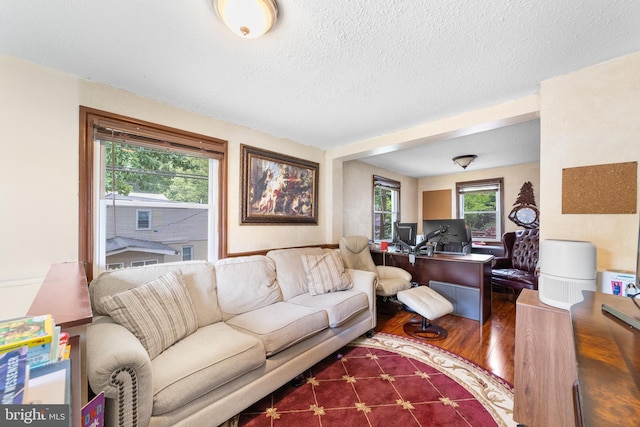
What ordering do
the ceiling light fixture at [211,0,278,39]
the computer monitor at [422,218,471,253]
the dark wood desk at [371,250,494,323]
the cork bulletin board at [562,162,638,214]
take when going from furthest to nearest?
1. the computer monitor at [422,218,471,253]
2. the dark wood desk at [371,250,494,323]
3. the cork bulletin board at [562,162,638,214]
4. the ceiling light fixture at [211,0,278,39]

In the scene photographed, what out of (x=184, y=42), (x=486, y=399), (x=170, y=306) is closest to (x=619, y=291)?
(x=486, y=399)

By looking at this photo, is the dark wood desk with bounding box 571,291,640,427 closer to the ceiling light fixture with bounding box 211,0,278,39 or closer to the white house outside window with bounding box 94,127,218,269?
the ceiling light fixture with bounding box 211,0,278,39

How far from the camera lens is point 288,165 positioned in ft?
10.6

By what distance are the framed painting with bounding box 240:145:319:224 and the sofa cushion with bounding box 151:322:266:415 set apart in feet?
4.54

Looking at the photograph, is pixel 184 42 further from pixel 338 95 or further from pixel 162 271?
pixel 162 271

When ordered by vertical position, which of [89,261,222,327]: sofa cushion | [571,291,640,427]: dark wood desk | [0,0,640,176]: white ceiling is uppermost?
[0,0,640,176]: white ceiling

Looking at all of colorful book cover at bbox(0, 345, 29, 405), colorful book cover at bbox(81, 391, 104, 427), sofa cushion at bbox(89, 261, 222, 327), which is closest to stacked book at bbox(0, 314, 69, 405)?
colorful book cover at bbox(0, 345, 29, 405)

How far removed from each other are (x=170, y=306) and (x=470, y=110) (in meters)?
3.00

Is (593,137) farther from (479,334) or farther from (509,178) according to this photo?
(509,178)

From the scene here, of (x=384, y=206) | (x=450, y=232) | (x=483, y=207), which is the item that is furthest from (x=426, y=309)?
(x=483, y=207)

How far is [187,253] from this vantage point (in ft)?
8.11

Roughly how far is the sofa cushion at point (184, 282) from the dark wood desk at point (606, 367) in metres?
2.08

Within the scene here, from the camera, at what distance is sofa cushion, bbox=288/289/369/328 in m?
Answer: 2.18

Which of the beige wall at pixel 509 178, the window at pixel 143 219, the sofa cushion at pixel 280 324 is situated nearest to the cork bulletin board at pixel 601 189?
the sofa cushion at pixel 280 324
